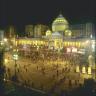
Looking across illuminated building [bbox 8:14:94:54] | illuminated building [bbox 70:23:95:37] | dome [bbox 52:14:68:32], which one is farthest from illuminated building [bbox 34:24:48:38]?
dome [bbox 52:14:68:32]

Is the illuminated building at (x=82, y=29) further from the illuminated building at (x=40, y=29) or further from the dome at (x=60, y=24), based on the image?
the illuminated building at (x=40, y=29)

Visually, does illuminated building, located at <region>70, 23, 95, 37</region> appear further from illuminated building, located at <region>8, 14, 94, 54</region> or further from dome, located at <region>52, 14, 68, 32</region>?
dome, located at <region>52, 14, 68, 32</region>

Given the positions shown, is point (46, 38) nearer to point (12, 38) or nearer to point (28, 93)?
point (12, 38)

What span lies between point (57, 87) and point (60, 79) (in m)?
3.03

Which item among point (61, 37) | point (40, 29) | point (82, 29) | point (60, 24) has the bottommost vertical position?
point (61, 37)

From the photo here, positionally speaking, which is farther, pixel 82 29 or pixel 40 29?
pixel 40 29

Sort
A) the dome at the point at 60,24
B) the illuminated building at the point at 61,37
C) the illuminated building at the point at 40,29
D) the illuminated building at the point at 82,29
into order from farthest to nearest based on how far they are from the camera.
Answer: the illuminated building at the point at 40,29
the illuminated building at the point at 82,29
the dome at the point at 60,24
the illuminated building at the point at 61,37

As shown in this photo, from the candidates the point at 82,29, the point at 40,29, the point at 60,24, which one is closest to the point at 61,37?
the point at 60,24

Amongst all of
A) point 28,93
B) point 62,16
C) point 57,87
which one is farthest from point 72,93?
point 62,16

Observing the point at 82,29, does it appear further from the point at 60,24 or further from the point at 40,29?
the point at 40,29

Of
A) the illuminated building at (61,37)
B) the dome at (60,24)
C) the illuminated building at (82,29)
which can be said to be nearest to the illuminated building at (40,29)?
the illuminated building at (61,37)

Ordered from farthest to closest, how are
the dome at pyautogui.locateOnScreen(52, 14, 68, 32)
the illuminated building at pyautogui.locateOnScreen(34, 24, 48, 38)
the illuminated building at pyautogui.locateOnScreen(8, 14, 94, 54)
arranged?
1. the illuminated building at pyautogui.locateOnScreen(34, 24, 48, 38)
2. the dome at pyautogui.locateOnScreen(52, 14, 68, 32)
3. the illuminated building at pyautogui.locateOnScreen(8, 14, 94, 54)

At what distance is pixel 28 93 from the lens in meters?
14.2

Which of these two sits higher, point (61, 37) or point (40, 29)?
point (40, 29)
